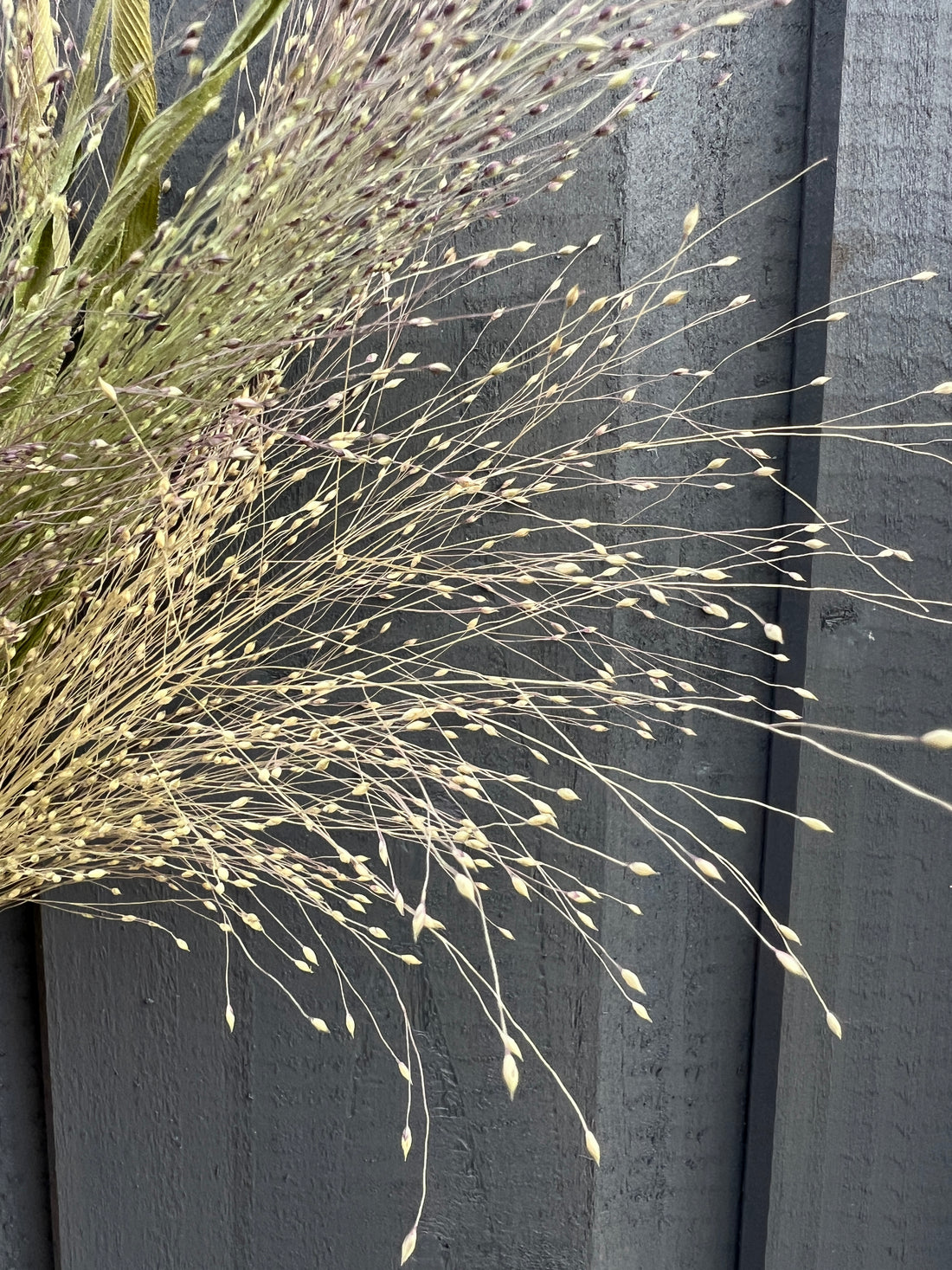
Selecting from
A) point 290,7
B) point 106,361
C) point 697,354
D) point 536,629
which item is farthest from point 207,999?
point 290,7

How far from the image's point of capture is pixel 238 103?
28.8 inches

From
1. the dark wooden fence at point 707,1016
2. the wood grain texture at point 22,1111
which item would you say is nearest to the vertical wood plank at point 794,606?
the dark wooden fence at point 707,1016

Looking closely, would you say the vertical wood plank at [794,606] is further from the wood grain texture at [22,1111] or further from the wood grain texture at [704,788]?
the wood grain texture at [22,1111]

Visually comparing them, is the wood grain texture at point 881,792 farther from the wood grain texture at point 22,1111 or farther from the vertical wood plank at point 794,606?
the wood grain texture at point 22,1111

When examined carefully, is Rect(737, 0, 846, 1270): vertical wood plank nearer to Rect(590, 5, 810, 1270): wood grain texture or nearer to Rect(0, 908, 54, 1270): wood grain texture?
Rect(590, 5, 810, 1270): wood grain texture

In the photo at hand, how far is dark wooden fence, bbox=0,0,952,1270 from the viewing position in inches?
30.6

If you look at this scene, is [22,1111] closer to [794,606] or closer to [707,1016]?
[707,1016]

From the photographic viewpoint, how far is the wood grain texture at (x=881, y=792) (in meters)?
0.77

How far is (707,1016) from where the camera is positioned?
35.1 inches

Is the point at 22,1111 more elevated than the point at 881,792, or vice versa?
the point at 881,792

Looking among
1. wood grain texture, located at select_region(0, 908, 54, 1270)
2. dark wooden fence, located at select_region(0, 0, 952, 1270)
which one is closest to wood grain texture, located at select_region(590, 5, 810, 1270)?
dark wooden fence, located at select_region(0, 0, 952, 1270)

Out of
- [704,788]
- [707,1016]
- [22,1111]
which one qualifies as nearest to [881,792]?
[704,788]

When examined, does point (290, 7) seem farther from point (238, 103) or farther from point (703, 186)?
point (703, 186)

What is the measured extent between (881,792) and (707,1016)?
0.29m
